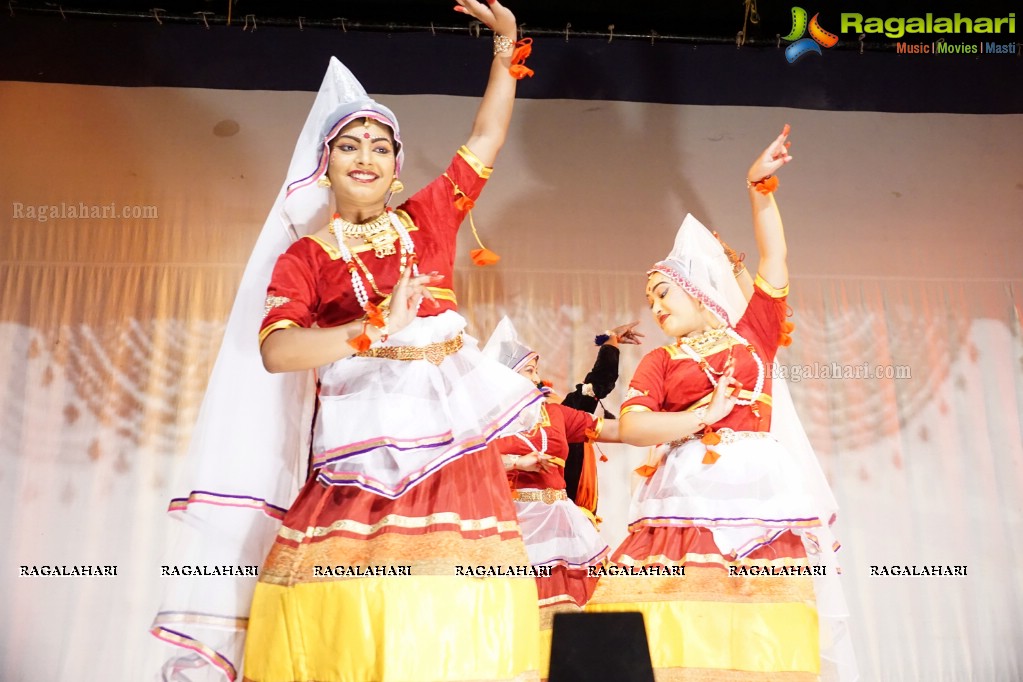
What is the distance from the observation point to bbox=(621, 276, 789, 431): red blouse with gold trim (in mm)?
3092

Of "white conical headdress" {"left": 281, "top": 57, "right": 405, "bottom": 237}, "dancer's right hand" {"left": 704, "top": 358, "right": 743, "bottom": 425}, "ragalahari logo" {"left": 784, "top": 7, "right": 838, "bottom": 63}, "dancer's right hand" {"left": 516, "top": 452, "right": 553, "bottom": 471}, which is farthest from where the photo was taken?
"ragalahari logo" {"left": 784, "top": 7, "right": 838, "bottom": 63}

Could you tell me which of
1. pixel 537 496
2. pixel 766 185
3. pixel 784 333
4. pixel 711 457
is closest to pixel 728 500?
pixel 711 457

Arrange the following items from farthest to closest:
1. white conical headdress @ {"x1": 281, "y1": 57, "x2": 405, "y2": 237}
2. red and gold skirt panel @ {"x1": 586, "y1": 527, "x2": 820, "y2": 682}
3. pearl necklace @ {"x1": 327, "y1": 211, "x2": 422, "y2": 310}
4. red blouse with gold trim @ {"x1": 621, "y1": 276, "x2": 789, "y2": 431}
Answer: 1. red blouse with gold trim @ {"x1": 621, "y1": 276, "x2": 789, "y2": 431}
2. red and gold skirt panel @ {"x1": 586, "y1": 527, "x2": 820, "y2": 682}
3. white conical headdress @ {"x1": 281, "y1": 57, "x2": 405, "y2": 237}
4. pearl necklace @ {"x1": 327, "y1": 211, "x2": 422, "y2": 310}

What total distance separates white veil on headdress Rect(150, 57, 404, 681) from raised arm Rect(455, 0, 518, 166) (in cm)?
23

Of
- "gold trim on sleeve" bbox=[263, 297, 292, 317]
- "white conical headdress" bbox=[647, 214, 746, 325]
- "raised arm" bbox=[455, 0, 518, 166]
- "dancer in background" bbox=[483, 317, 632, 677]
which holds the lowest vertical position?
"dancer in background" bbox=[483, 317, 632, 677]

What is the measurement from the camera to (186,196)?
412 cm

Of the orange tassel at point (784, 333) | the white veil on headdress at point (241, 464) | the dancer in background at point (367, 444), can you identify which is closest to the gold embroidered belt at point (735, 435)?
the orange tassel at point (784, 333)

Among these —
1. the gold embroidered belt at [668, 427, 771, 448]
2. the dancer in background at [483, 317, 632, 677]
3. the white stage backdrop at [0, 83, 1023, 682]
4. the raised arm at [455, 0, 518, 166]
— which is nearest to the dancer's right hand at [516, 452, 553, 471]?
the dancer in background at [483, 317, 632, 677]

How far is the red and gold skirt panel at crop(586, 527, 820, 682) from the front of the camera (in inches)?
109

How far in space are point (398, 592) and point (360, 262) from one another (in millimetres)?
839

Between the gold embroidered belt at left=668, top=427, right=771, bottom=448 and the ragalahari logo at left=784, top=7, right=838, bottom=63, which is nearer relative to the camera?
the gold embroidered belt at left=668, top=427, right=771, bottom=448

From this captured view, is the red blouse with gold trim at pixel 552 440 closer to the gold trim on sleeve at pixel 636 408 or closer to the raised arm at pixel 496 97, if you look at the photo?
the gold trim on sleeve at pixel 636 408

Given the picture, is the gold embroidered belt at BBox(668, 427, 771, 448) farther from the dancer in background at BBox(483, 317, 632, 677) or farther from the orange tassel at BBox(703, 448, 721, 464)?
the dancer in background at BBox(483, 317, 632, 677)

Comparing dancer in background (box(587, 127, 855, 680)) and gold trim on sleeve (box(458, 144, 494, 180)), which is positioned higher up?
gold trim on sleeve (box(458, 144, 494, 180))
